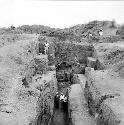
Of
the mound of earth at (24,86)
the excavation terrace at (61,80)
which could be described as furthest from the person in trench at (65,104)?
the mound of earth at (24,86)

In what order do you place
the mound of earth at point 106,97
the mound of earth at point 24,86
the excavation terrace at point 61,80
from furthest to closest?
the excavation terrace at point 61,80 → the mound of earth at point 24,86 → the mound of earth at point 106,97

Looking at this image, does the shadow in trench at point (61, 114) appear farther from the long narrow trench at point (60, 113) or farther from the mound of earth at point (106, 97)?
the mound of earth at point (106, 97)

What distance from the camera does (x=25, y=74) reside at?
49.7 feet

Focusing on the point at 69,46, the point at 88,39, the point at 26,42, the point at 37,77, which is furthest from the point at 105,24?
the point at 37,77

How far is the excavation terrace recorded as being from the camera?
11.6 m

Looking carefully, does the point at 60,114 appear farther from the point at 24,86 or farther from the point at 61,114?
the point at 24,86

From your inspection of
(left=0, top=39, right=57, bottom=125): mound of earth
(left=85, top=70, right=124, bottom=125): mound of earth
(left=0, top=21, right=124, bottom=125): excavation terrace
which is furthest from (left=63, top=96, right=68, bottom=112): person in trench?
(left=85, top=70, right=124, bottom=125): mound of earth

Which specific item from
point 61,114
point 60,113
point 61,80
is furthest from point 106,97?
point 61,80

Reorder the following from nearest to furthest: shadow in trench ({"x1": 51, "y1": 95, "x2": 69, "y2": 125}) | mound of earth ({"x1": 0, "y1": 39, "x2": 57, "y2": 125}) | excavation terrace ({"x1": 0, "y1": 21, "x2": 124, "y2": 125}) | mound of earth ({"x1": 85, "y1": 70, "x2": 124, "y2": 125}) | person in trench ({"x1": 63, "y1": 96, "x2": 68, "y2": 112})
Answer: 1. mound of earth ({"x1": 85, "y1": 70, "x2": 124, "y2": 125})
2. mound of earth ({"x1": 0, "y1": 39, "x2": 57, "y2": 125})
3. excavation terrace ({"x1": 0, "y1": 21, "x2": 124, "y2": 125})
4. shadow in trench ({"x1": 51, "y1": 95, "x2": 69, "y2": 125})
5. person in trench ({"x1": 63, "y1": 96, "x2": 68, "y2": 112})

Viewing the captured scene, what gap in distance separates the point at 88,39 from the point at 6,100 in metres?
15.3

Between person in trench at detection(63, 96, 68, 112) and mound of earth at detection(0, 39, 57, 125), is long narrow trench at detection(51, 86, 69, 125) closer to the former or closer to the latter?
person in trench at detection(63, 96, 68, 112)

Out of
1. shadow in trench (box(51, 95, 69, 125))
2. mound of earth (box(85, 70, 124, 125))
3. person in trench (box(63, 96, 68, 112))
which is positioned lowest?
shadow in trench (box(51, 95, 69, 125))

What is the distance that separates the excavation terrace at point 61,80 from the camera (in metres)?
11.6

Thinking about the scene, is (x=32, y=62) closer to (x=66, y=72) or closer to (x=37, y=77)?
(x=37, y=77)
